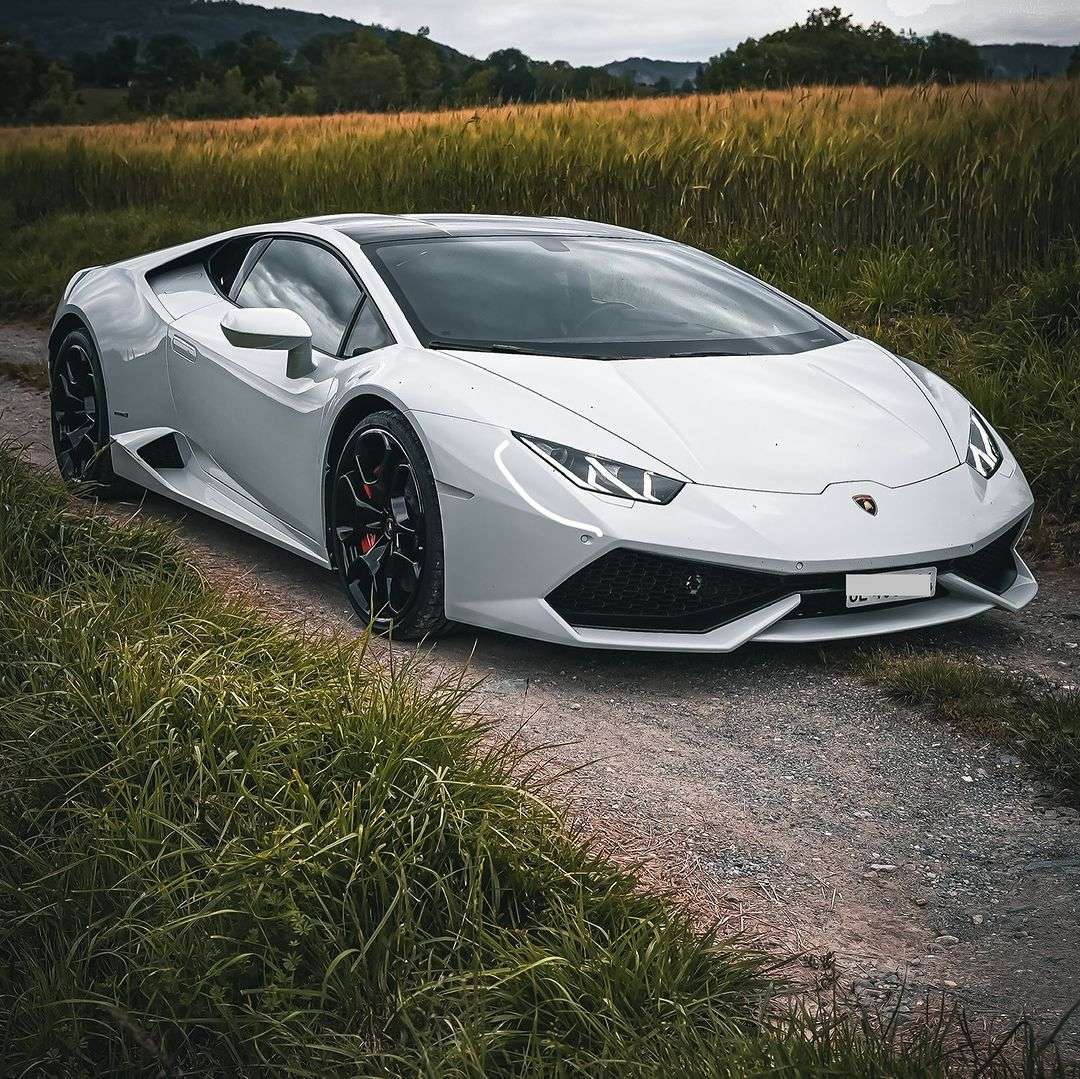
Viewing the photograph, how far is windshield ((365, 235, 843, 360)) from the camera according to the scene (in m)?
4.48

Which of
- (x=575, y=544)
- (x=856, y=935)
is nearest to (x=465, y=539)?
(x=575, y=544)

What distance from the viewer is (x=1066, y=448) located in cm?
581

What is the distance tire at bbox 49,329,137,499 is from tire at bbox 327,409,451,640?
5.84ft

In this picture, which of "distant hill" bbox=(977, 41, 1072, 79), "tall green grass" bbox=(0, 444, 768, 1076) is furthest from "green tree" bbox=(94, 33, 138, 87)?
"tall green grass" bbox=(0, 444, 768, 1076)

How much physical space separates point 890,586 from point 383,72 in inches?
3572

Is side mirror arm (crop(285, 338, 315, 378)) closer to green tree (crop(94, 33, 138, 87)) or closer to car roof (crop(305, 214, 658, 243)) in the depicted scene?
car roof (crop(305, 214, 658, 243))

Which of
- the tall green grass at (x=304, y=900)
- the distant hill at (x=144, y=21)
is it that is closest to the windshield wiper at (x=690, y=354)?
the tall green grass at (x=304, y=900)

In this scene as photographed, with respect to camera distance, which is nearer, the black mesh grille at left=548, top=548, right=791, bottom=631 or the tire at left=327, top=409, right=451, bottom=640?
the black mesh grille at left=548, top=548, right=791, bottom=631

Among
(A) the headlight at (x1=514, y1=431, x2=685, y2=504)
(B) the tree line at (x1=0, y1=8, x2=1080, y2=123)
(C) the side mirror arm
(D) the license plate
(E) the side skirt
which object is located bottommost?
(E) the side skirt

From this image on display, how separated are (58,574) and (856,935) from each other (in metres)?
2.89

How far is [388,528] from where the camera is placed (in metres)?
4.25

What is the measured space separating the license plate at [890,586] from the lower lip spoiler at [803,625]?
0.08 metres

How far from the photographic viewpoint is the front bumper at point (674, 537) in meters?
3.75

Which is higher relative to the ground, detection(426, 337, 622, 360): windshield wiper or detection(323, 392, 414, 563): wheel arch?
detection(426, 337, 622, 360): windshield wiper
